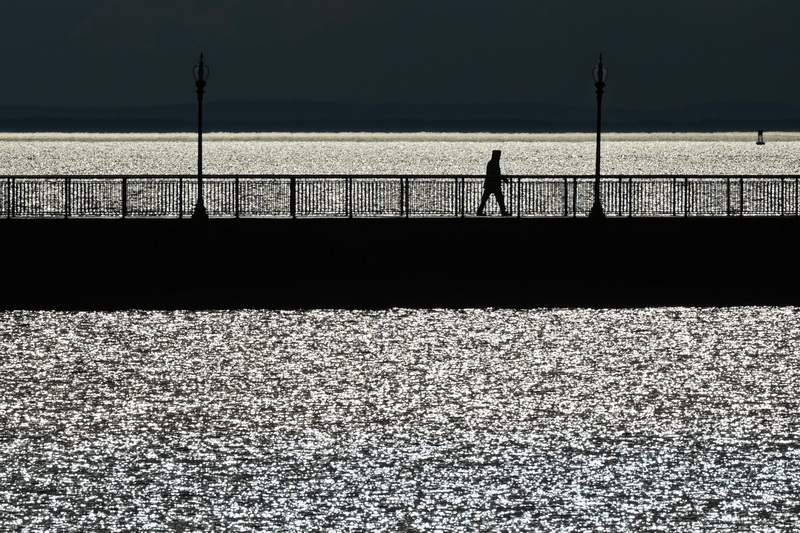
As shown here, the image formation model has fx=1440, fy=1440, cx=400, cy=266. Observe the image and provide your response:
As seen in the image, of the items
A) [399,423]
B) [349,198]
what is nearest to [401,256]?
[349,198]

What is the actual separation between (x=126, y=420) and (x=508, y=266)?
59.1 ft

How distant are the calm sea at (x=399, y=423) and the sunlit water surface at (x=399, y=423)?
47 mm

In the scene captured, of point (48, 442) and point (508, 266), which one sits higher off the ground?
point (508, 266)

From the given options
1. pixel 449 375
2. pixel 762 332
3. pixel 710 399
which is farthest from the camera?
pixel 762 332

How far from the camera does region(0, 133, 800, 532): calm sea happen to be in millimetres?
14656

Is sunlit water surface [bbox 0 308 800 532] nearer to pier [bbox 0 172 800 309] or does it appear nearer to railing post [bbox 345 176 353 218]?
pier [bbox 0 172 800 309]

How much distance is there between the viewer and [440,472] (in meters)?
16.2

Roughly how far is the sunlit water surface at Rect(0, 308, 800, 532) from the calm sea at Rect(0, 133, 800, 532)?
0.15 feet

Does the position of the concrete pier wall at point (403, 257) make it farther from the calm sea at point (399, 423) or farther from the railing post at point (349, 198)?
the calm sea at point (399, 423)

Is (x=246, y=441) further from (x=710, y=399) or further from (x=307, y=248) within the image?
(x=307, y=248)

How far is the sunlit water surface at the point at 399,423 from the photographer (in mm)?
14664

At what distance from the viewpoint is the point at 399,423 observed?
1905 centimetres

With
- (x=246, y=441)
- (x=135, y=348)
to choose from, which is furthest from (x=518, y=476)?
(x=135, y=348)

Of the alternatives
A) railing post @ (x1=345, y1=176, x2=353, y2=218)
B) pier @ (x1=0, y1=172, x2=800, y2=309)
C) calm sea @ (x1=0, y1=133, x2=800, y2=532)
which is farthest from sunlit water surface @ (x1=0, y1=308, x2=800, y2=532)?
railing post @ (x1=345, y1=176, x2=353, y2=218)
